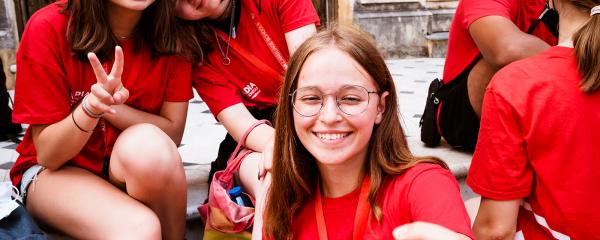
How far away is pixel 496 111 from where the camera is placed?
1.49 m

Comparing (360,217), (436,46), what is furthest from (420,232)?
(436,46)

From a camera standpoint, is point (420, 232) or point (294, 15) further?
point (294, 15)

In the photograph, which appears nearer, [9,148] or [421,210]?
[421,210]

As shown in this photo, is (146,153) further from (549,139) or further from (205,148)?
(205,148)

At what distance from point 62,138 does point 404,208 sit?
112 centimetres

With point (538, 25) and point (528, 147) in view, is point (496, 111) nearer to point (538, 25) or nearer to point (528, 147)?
point (528, 147)

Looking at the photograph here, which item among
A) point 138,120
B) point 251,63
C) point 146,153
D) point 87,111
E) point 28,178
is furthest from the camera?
point 251,63

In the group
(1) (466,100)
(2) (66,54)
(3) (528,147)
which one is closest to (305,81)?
(3) (528,147)

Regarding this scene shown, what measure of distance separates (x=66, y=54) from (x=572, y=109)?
158 centimetres

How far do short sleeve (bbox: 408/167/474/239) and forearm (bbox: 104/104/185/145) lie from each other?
1.14m

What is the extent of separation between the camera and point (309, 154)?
1637 millimetres

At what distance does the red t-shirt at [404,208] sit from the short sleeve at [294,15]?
940 mm

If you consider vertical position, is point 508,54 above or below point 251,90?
above

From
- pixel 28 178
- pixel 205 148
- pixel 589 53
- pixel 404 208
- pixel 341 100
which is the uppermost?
pixel 589 53
